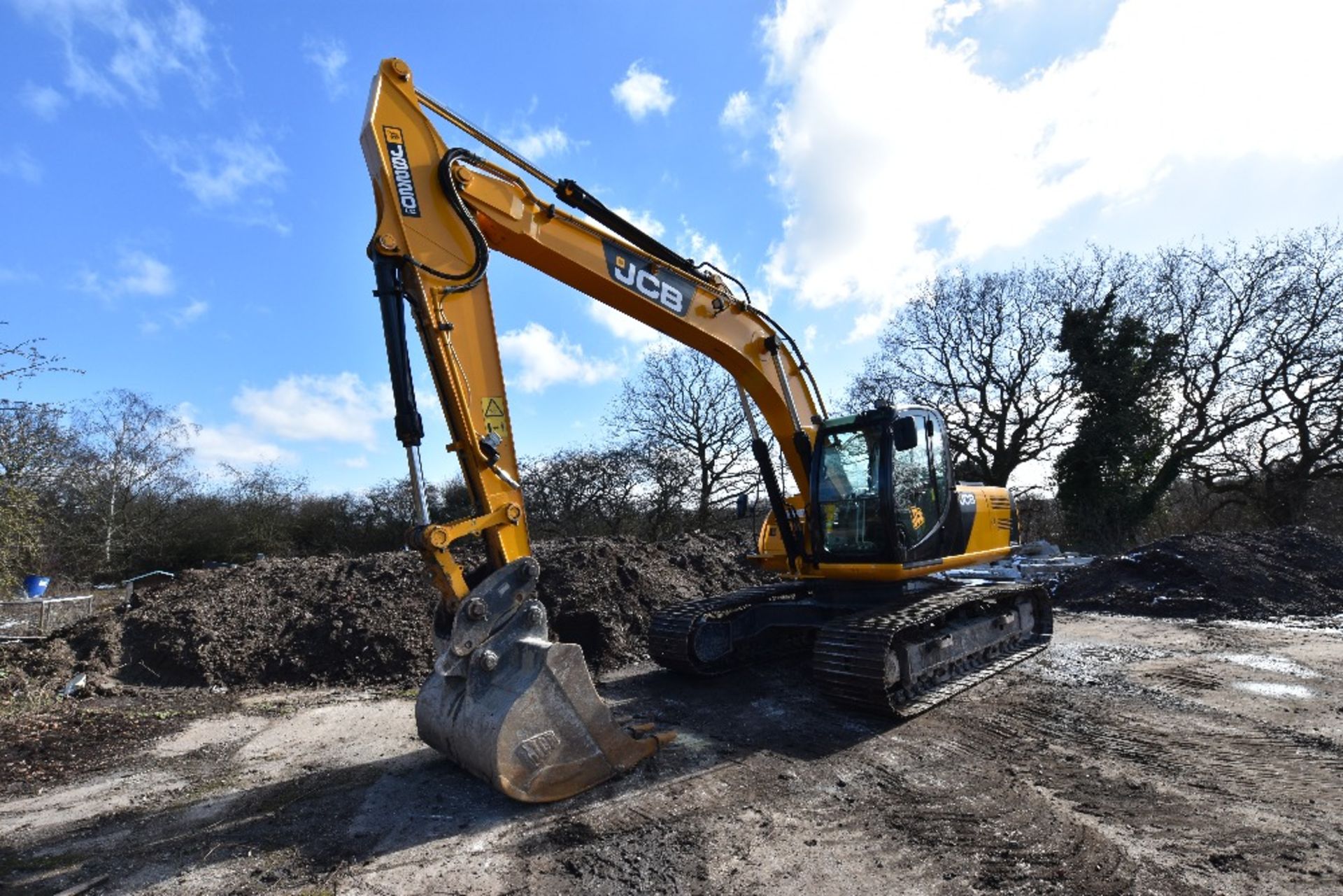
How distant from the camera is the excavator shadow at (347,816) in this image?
3.47 meters

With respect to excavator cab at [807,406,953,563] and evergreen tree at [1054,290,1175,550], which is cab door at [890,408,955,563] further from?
evergreen tree at [1054,290,1175,550]

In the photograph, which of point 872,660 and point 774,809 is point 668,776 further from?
point 872,660

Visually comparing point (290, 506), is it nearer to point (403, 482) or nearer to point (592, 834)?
point (403, 482)

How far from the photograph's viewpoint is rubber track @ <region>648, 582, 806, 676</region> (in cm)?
672

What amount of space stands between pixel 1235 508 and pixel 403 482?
25757mm

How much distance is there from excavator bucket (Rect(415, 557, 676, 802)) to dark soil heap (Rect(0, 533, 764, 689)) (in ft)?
9.96

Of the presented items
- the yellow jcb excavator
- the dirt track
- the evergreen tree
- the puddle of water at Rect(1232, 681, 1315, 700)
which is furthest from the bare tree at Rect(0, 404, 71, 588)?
the evergreen tree

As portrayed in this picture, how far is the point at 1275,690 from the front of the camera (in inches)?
257

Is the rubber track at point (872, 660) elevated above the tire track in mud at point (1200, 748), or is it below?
above

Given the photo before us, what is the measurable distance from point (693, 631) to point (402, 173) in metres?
4.54

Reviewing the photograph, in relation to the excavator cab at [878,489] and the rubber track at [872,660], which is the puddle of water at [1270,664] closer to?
the rubber track at [872,660]

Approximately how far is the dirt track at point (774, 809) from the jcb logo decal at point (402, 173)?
3545 mm

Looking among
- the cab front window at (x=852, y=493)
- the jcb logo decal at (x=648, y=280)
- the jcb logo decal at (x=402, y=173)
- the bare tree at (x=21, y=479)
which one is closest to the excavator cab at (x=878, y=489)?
the cab front window at (x=852, y=493)

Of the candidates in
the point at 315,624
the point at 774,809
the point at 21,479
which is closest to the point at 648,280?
the point at 774,809
